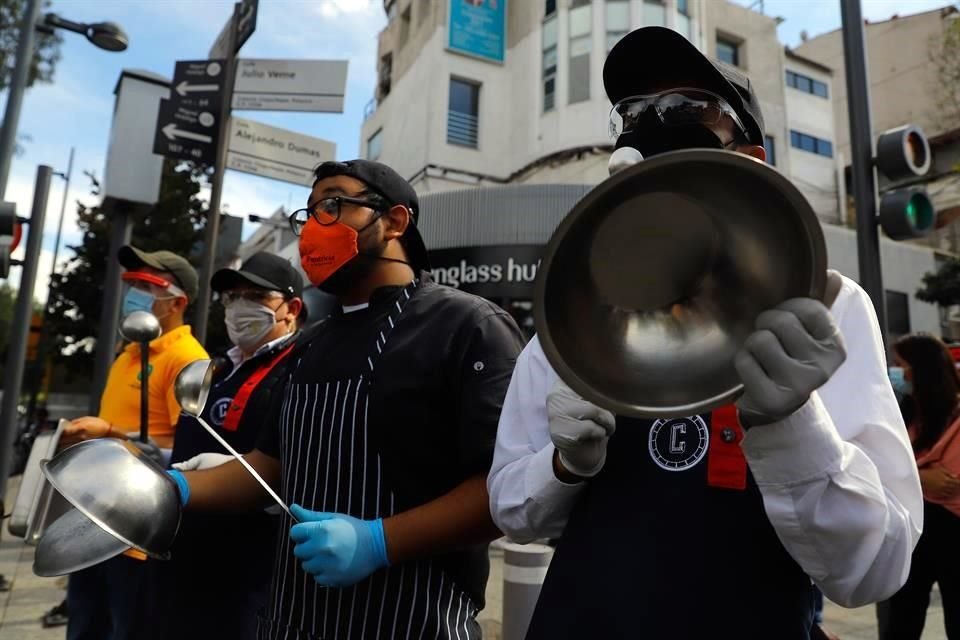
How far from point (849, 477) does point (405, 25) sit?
1065 inches

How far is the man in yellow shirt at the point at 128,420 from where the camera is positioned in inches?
123

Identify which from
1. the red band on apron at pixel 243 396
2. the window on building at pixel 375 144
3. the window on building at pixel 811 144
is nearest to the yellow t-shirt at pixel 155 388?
the red band on apron at pixel 243 396

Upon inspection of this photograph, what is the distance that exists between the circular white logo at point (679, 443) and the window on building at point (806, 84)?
92.0 feet

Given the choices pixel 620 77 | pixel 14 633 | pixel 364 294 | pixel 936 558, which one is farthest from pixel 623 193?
pixel 14 633

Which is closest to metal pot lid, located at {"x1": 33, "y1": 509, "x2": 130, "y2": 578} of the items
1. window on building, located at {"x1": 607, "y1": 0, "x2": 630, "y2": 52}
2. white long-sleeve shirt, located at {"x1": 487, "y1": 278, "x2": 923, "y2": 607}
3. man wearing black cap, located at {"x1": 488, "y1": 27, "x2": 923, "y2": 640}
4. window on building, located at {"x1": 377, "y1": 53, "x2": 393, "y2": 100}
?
man wearing black cap, located at {"x1": 488, "y1": 27, "x2": 923, "y2": 640}

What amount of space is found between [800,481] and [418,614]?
1.10m

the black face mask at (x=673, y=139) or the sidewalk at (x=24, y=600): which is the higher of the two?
the black face mask at (x=673, y=139)

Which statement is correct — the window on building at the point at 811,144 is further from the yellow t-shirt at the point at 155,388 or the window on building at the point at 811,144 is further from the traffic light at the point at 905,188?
the yellow t-shirt at the point at 155,388

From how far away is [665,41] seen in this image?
1399 millimetres

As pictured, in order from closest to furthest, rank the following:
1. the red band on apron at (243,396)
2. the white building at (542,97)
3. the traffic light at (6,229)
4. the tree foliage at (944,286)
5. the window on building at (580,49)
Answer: the red band on apron at (243,396) → the traffic light at (6,229) → the tree foliage at (944,286) → the white building at (542,97) → the window on building at (580,49)

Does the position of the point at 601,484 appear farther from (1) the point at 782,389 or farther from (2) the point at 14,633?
(2) the point at 14,633

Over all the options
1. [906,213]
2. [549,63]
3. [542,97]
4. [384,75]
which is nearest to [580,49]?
[549,63]

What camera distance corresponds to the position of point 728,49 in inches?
956

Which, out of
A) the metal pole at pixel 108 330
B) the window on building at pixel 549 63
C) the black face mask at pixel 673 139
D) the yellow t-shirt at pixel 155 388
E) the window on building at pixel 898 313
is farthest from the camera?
the window on building at pixel 549 63
